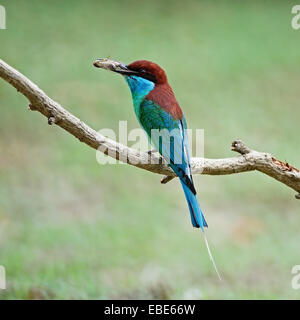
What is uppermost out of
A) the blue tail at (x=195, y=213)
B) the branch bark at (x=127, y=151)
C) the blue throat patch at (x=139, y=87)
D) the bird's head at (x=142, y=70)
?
the bird's head at (x=142, y=70)

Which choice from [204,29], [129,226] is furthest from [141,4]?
[129,226]

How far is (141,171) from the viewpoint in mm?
6379

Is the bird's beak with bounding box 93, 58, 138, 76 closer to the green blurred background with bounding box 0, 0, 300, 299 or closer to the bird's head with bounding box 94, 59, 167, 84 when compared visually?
the bird's head with bounding box 94, 59, 167, 84

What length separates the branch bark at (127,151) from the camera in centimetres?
257

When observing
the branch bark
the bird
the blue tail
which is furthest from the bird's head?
the blue tail

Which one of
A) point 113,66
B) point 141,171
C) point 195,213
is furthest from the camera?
point 141,171

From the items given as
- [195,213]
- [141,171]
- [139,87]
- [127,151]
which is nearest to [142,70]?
[139,87]

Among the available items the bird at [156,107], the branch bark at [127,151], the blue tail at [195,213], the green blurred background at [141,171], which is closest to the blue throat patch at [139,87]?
the bird at [156,107]

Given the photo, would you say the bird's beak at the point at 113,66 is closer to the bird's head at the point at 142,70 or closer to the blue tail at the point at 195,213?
the bird's head at the point at 142,70

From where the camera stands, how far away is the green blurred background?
4574 mm

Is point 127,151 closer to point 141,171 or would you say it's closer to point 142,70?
point 142,70

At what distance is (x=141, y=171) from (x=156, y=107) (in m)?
3.50

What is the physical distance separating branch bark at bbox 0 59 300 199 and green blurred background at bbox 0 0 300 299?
1.42 m

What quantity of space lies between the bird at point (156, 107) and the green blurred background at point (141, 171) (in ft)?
4.79
